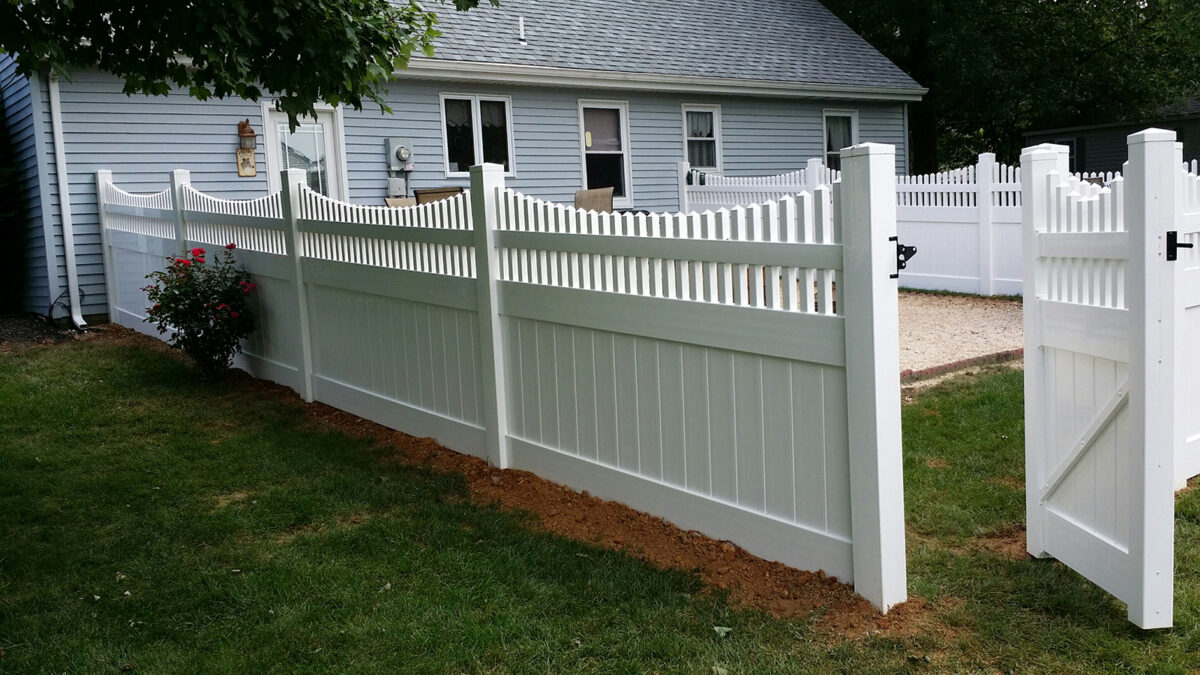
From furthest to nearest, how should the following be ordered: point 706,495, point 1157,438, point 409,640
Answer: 1. point 706,495
2. point 409,640
3. point 1157,438

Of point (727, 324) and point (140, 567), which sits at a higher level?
point (727, 324)

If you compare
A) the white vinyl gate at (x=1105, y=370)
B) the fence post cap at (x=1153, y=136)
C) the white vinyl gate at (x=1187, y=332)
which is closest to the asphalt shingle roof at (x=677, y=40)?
the white vinyl gate at (x=1187, y=332)

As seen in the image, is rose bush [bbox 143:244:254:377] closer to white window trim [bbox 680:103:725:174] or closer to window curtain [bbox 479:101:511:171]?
window curtain [bbox 479:101:511:171]

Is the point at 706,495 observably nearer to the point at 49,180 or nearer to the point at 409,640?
the point at 409,640

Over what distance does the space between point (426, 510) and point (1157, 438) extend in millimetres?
3108

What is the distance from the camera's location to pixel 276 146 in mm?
12969

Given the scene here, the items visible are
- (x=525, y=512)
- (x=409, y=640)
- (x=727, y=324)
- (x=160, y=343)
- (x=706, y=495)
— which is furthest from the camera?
(x=160, y=343)

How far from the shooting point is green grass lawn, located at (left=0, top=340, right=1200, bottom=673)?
339 centimetres

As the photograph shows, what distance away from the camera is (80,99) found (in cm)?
1138

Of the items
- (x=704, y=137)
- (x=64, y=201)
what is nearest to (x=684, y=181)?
(x=704, y=137)

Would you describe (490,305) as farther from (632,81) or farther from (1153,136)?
(632,81)

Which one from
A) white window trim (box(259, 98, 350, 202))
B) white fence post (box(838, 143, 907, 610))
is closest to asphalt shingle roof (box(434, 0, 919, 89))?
white window trim (box(259, 98, 350, 202))

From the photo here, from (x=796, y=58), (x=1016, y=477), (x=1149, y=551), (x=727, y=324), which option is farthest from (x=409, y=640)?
(x=796, y=58)

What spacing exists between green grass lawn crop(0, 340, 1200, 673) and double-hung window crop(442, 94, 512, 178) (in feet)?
28.1
